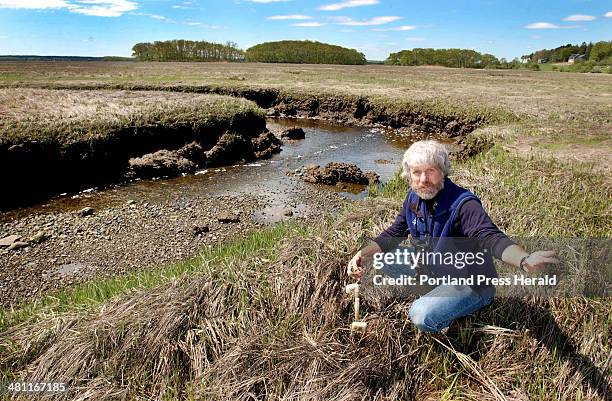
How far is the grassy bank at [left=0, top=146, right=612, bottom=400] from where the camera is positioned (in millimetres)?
4113

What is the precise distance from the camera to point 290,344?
14.4 ft

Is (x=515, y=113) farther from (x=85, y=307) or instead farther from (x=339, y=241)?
(x=85, y=307)

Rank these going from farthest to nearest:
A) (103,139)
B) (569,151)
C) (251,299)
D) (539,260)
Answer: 1. (103,139)
2. (569,151)
3. (251,299)
4. (539,260)

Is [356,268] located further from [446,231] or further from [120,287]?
[120,287]

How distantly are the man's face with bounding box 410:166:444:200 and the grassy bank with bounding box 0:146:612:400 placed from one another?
1.60m

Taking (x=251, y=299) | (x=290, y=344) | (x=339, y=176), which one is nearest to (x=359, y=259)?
(x=290, y=344)

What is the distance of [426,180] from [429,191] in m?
0.12

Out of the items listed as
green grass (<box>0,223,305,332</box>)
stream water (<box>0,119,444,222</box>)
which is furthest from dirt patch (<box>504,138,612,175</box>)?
green grass (<box>0,223,305,332</box>)

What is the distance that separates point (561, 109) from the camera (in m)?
22.7

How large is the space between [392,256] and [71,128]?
13.1 metres

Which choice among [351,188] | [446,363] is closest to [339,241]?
[446,363]

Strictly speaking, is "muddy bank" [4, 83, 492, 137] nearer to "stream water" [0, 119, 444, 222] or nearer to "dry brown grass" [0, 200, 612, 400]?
"stream water" [0, 119, 444, 222]

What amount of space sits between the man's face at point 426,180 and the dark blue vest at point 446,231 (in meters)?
0.08

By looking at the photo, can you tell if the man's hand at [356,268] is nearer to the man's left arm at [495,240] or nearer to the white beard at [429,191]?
the white beard at [429,191]
